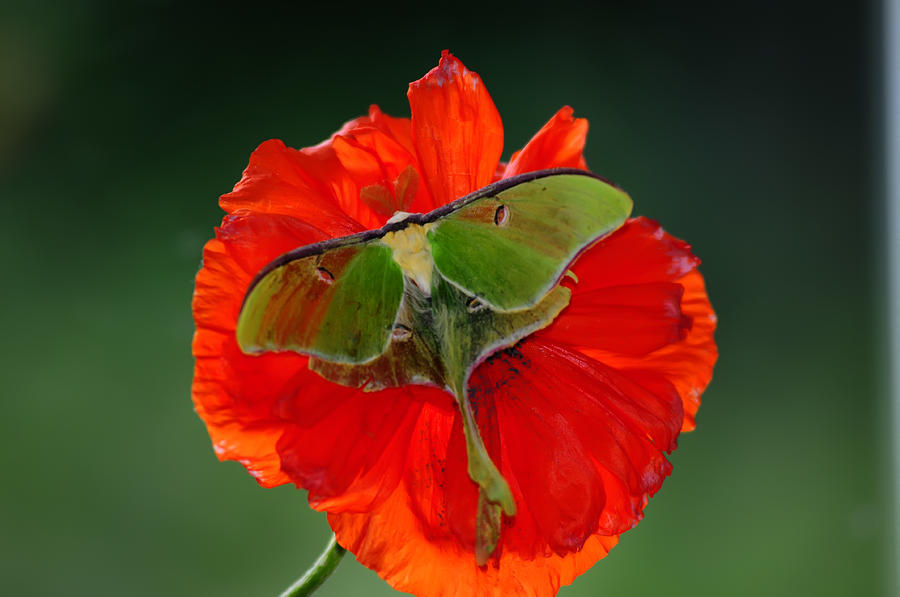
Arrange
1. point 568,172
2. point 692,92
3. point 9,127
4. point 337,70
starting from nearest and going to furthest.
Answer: point 568,172, point 9,127, point 337,70, point 692,92

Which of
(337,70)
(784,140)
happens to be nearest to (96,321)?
(337,70)

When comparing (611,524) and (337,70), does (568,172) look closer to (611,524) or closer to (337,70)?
(611,524)

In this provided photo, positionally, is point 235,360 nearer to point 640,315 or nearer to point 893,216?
point 640,315

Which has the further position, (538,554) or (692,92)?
(692,92)

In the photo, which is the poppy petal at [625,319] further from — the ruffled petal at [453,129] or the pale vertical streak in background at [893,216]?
the pale vertical streak in background at [893,216]

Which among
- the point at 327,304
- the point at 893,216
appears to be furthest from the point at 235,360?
the point at 893,216

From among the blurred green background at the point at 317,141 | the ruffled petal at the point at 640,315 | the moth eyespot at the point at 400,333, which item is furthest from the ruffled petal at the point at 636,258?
the blurred green background at the point at 317,141
